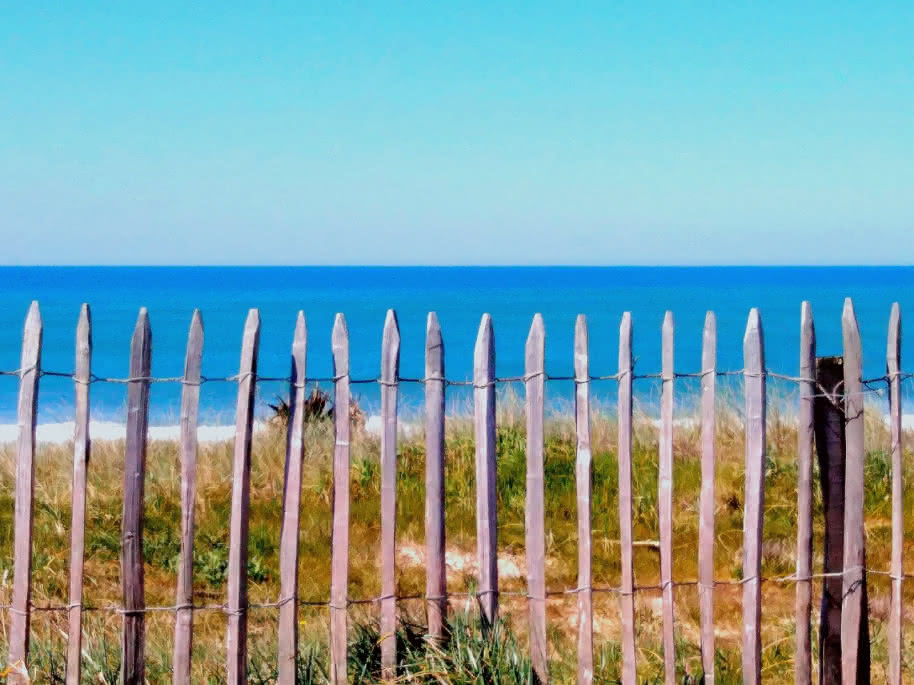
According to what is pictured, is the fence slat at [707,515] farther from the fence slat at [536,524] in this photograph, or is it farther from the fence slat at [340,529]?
the fence slat at [340,529]

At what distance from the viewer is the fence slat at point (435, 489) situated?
3.70m

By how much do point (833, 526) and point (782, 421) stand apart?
4.76 meters

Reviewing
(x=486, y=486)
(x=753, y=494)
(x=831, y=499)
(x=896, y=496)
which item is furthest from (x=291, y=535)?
(x=896, y=496)

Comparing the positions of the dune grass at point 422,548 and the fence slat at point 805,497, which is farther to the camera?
the dune grass at point 422,548

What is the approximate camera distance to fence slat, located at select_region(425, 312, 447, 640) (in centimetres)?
370

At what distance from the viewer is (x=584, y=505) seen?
3816mm

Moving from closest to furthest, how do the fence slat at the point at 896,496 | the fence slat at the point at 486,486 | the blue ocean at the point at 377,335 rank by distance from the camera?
the fence slat at the point at 486,486
the fence slat at the point at 896,496
the blue ocean at the point at 377,335

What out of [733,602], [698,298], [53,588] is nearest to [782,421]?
[733,602]

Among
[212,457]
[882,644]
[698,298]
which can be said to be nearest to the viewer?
[882,644]

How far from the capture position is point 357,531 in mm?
6219

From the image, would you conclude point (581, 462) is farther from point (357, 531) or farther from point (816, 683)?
point (357, 531)

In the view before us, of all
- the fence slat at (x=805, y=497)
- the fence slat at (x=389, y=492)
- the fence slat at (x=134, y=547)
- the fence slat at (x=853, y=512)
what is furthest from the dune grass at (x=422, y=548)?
the fence slat at (x=853, y=512)

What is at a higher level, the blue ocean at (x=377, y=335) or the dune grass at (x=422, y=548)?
the blue ocean at (x=377, y=335)

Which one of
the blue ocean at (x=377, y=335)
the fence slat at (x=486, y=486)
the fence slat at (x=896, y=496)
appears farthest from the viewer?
the blue ocean at (x=377, y=335)
